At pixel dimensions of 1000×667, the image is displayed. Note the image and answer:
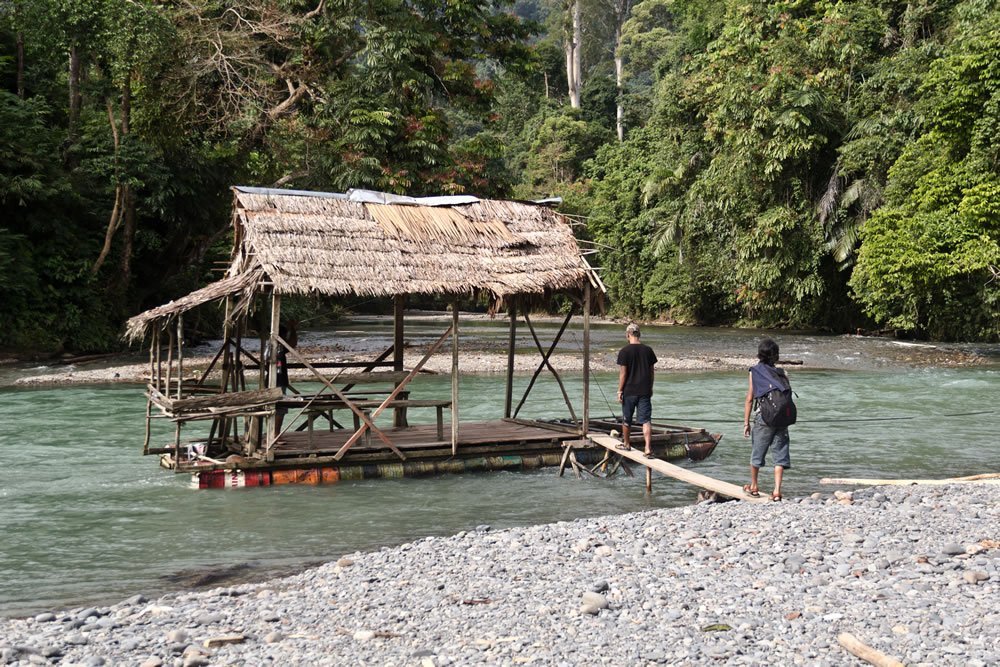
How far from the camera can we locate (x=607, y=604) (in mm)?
6719

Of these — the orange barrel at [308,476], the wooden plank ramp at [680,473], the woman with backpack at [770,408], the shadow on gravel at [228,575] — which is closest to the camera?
the shadow on gravel at [228,575]

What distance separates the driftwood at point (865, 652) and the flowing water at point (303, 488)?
4.75 m

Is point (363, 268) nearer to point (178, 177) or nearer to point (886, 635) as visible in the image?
point (886, 635)

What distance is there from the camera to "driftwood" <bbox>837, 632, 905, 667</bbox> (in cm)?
534

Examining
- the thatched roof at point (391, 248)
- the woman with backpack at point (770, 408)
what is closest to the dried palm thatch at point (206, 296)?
the thatched roof at point (391, 248)

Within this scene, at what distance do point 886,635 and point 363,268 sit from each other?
24.3 feet

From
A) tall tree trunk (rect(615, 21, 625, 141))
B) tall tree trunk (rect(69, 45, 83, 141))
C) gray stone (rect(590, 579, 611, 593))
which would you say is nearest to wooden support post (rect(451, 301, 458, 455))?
gray stone (rect(590, 579, 611, 593))

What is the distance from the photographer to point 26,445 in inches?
584

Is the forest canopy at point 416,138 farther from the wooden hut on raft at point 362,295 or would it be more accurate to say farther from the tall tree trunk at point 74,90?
the wooden hut on raft at point 362,295

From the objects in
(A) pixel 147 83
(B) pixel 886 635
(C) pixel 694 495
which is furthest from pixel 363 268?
(A) pixel 147 83

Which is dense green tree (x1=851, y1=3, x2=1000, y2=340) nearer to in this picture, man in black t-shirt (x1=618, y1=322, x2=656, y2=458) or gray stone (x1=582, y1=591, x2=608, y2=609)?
man in black t-shirt (x1=618, y1=322, x2=656, y2=458)

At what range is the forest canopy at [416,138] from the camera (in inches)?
1012

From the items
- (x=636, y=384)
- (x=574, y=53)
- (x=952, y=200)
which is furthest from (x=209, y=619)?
(x=574, y=53)

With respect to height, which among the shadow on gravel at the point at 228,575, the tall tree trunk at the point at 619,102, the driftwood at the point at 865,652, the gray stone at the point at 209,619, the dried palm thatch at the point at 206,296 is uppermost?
the tall tree trunk at the point at 619,102
